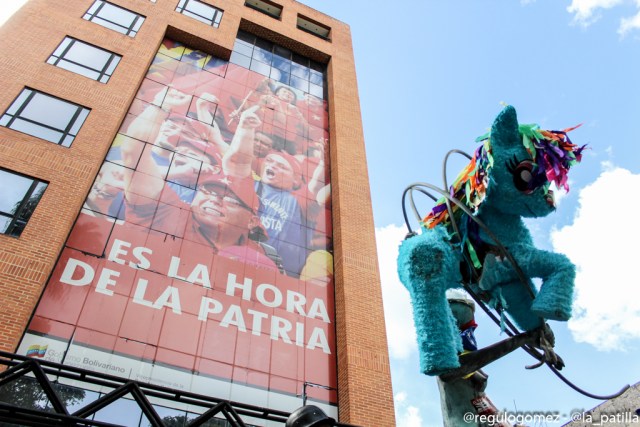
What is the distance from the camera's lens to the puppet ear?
4.49 metres

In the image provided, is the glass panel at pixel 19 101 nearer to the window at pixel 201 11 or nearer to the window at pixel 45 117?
the window at pixel 45 117

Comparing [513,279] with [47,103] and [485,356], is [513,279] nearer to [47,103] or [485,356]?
[485,356]

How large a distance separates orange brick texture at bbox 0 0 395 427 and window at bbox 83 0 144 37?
0.96ft

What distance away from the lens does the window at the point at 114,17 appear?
50.9 ft

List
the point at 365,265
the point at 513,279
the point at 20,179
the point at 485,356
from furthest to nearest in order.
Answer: the point at 365,265
the point at 20,179
the point at 513,279
the point at 485,356

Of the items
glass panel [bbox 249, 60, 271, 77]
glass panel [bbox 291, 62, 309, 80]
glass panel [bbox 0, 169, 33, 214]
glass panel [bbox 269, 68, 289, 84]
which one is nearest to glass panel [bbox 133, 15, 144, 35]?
glass panel [bbox 249, 60, 271, 77]

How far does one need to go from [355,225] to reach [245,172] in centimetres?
360

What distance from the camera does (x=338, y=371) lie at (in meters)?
10.5

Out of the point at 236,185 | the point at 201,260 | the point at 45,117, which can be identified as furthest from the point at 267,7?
the point at 201,260

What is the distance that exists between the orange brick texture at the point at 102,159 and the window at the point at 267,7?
10.6 ft

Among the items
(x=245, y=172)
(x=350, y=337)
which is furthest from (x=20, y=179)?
(x=350, y=337)

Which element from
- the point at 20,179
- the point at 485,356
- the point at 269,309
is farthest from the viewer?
the point at 269,309

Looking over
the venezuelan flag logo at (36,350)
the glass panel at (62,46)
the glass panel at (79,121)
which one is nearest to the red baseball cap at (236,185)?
the glass panel at (79,121)

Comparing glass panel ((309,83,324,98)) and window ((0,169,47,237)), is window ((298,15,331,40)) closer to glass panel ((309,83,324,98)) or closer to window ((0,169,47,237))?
glass panel ((309,83,324,98))
